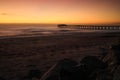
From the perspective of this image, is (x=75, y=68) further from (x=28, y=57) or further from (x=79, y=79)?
(x=28, y=57)

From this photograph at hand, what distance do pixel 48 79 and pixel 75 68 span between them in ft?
3.22

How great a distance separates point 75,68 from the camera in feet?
22.7

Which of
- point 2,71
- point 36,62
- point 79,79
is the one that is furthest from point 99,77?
Result: point 36,62

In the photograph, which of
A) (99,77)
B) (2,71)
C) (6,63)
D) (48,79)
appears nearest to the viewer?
(99,77)

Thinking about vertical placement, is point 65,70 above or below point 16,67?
above

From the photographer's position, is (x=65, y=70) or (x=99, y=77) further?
(x=65, y=70)

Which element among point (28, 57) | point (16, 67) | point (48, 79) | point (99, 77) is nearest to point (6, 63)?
point (16, 67)

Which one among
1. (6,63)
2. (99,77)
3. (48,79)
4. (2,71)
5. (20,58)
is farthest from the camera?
(20,58)

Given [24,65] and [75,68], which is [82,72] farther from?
[24,65]

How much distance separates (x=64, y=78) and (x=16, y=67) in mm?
7988

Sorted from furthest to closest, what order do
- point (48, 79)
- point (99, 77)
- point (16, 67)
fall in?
point (16, 67) < point (48, 79) < point (99, 77)

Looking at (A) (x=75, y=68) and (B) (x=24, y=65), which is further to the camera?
(B) (x=24, y=65)

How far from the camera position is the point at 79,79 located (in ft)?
22.3

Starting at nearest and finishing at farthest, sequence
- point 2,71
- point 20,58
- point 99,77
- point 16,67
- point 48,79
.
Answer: point 99,77 → point 48,79 → point 2,71 → point 16,67 → point 20,58
